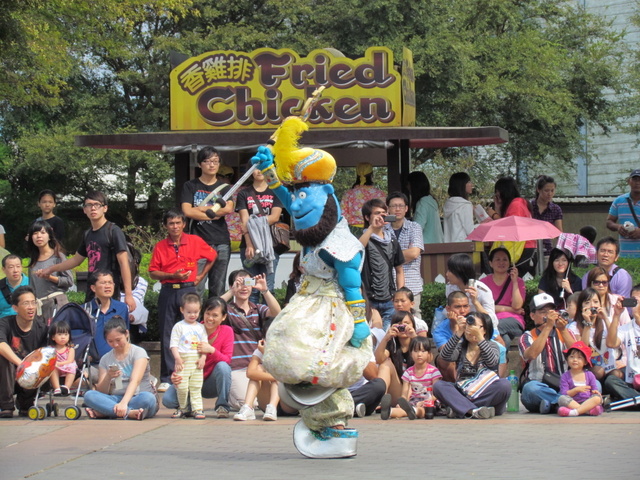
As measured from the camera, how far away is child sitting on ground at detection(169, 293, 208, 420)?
8.89m

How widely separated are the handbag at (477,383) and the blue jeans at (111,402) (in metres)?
2.71

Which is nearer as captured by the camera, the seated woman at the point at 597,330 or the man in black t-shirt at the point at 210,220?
the seated woman at the point at 597,330

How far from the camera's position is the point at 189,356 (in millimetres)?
9008

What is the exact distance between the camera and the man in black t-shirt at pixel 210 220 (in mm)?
10633

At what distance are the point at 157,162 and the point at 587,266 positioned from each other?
18697 mm

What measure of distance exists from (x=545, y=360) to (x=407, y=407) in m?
1.46

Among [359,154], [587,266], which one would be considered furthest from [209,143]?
[587,266]

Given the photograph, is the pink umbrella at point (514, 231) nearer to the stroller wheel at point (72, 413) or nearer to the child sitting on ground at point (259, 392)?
the child sitting on ground at point (259, 392)

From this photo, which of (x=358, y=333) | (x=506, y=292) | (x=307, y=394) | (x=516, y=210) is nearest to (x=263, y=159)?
(x=358, y=333)

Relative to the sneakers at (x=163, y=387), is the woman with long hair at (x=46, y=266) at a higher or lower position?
higher

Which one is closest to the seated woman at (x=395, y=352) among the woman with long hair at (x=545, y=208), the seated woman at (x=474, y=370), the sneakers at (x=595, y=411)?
the seated woman at (x=474, y=370)

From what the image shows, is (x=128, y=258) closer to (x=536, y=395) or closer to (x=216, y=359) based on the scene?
(x=216, y=359)

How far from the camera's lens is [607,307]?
948 cm

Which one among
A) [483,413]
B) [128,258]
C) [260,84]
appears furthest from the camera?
[260,84]
